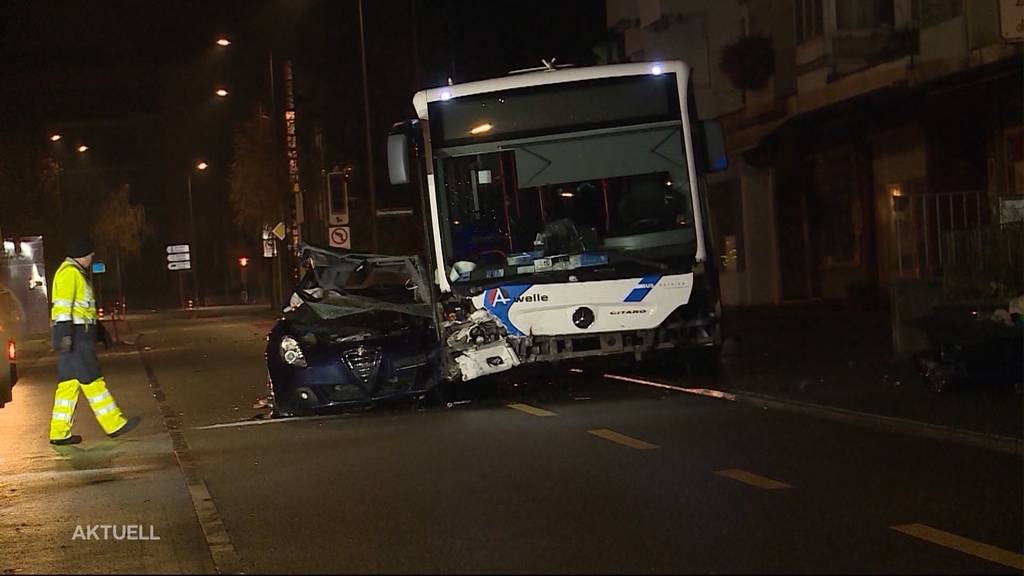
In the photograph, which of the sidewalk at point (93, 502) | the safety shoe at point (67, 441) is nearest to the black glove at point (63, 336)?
the safety shoe at point (67, 441)

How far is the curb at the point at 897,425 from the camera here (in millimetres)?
9547

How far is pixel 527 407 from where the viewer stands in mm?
13297

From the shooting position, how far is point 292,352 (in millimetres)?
13016

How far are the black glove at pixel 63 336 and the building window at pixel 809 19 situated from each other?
16.6 metres

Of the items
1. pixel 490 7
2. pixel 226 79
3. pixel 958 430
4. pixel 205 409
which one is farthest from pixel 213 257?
pixel 958 430

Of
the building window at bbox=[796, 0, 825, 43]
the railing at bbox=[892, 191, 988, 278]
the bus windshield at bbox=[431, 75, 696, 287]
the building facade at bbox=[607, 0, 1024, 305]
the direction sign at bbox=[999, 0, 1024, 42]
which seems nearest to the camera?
the direction sign at bbox=[999, 0, 1024, 42]

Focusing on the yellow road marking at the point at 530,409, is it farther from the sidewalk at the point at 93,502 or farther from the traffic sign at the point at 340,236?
the traffic sign at the point at 340,236

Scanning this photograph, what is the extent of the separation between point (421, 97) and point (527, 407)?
130 inches

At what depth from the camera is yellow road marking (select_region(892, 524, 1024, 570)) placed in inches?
254

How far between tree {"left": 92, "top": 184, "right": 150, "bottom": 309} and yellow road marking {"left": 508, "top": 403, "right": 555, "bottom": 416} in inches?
2328

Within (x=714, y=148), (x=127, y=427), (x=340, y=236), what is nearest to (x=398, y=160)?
(x=714, y=148)

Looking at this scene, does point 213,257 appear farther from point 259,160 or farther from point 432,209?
point 432,209

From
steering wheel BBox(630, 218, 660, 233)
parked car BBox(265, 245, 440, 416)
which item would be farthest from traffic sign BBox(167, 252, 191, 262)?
steering wheel BBox(630, 218, 660, 233)

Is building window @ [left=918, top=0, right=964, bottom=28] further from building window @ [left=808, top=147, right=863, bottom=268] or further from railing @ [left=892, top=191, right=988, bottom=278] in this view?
building window @ [left=808, top=147, right=863, bottom=268]
